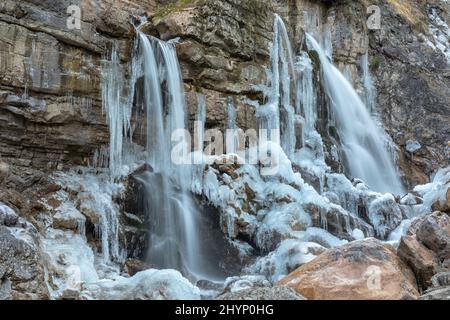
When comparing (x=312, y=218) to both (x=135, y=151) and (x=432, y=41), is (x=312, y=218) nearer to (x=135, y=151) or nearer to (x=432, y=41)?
(x=135, y=151)

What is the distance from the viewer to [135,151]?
13.0 meters

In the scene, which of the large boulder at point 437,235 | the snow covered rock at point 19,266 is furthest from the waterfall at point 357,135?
the snow covered rock at point 19,266

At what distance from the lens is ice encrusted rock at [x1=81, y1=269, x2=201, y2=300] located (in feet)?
26.3

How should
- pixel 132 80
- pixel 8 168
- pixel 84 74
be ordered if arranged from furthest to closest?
1. pixel 132 80
2. pixel 84 74
3. pixel 8 168

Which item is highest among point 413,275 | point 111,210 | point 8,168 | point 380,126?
point 380,126

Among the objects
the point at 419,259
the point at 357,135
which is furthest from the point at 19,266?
the point at 357,135

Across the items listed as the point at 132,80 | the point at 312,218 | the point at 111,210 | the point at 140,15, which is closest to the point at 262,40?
the point at 140,15

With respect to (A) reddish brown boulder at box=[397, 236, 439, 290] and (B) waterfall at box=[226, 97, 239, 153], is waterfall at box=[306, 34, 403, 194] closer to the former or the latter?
(B) waterfall at box=[226, 97, 239, 153]

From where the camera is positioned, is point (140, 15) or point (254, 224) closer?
point (254, 224)

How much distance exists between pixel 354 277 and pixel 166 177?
6397 millimetres

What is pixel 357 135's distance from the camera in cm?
1872

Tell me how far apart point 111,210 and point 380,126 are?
12.0 meters

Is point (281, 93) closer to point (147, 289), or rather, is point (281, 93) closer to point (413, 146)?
point (413, 146)

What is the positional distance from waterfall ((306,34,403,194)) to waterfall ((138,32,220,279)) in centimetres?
683
